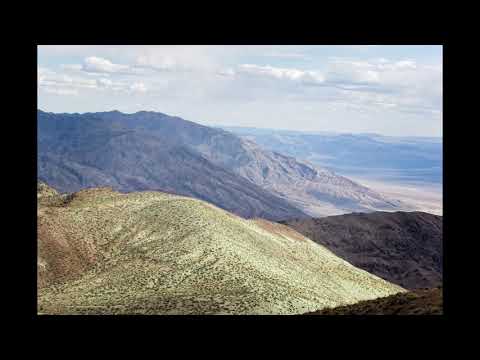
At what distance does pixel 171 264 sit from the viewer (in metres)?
40.2

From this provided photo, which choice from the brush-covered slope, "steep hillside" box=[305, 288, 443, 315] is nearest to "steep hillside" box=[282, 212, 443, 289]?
the brush-covered slope

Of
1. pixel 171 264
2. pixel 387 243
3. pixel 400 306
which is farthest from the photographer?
pixel 387 243

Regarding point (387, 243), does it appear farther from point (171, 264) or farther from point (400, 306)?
point (400, 306)

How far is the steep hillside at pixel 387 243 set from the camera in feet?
278

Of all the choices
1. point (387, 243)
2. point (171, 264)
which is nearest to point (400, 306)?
point (171, 264)

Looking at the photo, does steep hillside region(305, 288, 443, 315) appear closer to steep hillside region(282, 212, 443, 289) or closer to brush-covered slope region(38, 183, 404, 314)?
brush-covered slope region(38, 183, 404, 314)

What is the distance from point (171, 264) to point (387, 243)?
59887 millimetres

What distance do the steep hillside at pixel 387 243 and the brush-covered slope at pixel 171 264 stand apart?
31.1m

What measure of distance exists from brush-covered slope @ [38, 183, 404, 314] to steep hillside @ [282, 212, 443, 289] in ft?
102

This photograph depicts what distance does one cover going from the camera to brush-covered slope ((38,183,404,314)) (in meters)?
32.5

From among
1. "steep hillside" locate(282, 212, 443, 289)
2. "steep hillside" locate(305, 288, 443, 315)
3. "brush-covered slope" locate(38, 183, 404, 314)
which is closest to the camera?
"steep hillside" locate(305, 288, 443, 315)
